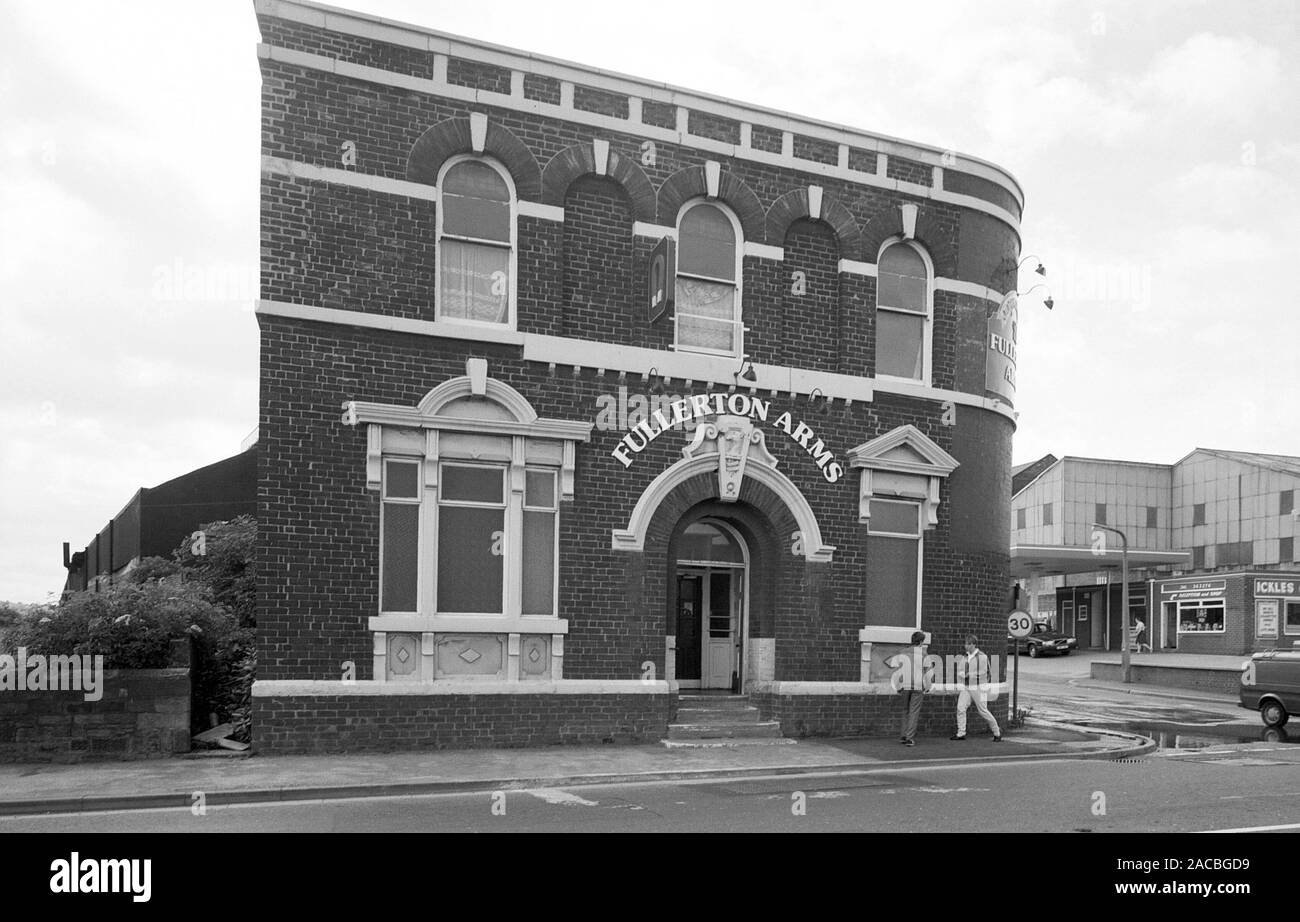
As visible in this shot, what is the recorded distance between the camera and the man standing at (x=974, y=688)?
17625 mm

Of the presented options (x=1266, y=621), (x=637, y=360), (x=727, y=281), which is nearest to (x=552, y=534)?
(x=637, y=360)

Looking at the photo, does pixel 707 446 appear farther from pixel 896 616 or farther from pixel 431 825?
pixel 431 825

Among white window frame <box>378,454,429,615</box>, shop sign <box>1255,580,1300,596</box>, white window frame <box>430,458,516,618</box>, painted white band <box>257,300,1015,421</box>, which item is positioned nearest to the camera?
painted white band <box>257,300,1015,421</box>

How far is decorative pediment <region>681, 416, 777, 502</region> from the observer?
16859 millimetres

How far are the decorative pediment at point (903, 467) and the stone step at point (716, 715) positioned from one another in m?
3.50

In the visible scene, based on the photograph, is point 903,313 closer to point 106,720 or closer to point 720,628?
point 720,628

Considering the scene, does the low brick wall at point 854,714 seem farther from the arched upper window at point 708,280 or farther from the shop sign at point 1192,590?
the shop sign at point 1192,590

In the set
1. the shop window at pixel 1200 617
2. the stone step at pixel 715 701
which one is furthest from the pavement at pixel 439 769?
the shop window at pixel 1200 617

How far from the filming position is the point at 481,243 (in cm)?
1587

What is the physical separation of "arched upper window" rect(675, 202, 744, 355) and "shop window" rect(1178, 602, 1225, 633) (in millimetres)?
36805

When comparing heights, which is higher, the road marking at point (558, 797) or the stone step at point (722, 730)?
the road marking at point (558, 797)

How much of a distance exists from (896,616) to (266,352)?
33.6ft

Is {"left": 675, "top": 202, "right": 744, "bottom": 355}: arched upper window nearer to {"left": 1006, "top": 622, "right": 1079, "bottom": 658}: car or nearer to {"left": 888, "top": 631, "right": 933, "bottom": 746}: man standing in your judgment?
{"left": 888, "top": 631, "right": 933, "bottom": 746}: man standing

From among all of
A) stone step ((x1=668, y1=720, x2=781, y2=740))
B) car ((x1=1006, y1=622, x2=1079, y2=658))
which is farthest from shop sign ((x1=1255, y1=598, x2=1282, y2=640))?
stone step ((x1=668, y1=720, x2=781, y2=740))
